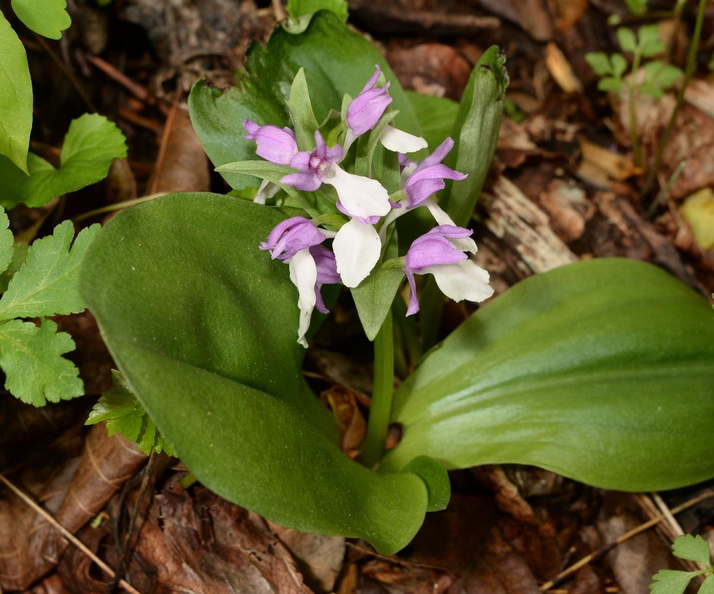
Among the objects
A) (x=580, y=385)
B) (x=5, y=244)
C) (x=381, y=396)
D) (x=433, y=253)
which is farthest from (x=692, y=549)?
(x=5, y=244)

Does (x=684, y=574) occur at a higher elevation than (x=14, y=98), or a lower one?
lower

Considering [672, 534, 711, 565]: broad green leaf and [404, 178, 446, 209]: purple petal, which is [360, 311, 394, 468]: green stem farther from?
[672, 534, 711, 565]: broad green leaf

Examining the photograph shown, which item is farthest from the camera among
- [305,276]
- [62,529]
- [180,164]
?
[180,164]

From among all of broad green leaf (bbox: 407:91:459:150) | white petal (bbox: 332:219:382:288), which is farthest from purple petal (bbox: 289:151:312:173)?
broad green leaf (bbox: 407:91:459:150)

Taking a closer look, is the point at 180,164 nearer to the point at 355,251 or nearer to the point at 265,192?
the point at 265,192

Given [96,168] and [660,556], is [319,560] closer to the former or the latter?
[660,556]

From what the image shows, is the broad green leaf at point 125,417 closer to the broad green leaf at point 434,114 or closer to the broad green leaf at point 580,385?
the broad green leaf at point 580,385
